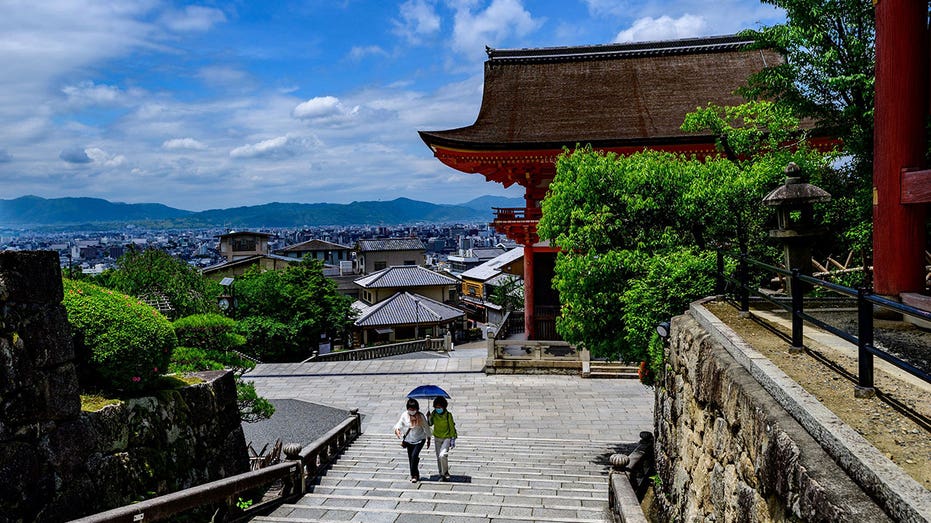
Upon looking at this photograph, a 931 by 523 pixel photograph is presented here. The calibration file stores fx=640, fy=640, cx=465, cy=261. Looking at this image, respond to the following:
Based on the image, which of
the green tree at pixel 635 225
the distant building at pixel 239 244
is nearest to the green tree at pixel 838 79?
the green tree at pixel 635 225

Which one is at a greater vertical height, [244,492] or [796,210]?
[796,210]

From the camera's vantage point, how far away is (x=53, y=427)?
629 centimetres

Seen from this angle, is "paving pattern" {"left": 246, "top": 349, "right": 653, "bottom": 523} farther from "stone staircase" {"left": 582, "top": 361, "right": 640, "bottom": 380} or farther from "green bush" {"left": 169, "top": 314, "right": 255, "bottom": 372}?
"green bush" {"left": 169, "top": 314, "right": 255, "bottom": 372}

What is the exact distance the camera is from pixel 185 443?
8.32 m

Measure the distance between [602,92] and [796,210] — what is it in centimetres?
1582

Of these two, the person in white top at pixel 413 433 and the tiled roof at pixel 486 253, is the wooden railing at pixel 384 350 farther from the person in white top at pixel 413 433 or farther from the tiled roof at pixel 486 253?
the tiled roof at pixel 486 253

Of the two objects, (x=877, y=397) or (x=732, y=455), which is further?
(x=732, y=455)

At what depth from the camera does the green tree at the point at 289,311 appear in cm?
3778

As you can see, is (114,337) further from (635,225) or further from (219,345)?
(635,225)

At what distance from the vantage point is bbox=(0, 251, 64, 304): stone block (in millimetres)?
6000

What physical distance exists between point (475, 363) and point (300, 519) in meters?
15.3

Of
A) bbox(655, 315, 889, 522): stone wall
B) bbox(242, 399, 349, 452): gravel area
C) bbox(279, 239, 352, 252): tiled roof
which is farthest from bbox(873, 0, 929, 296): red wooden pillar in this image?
bbox(279, 239, 352, 252): tiled roof

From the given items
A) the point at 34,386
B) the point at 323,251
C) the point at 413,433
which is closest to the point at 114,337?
the point at 34,386

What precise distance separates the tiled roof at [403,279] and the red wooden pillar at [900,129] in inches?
1951
